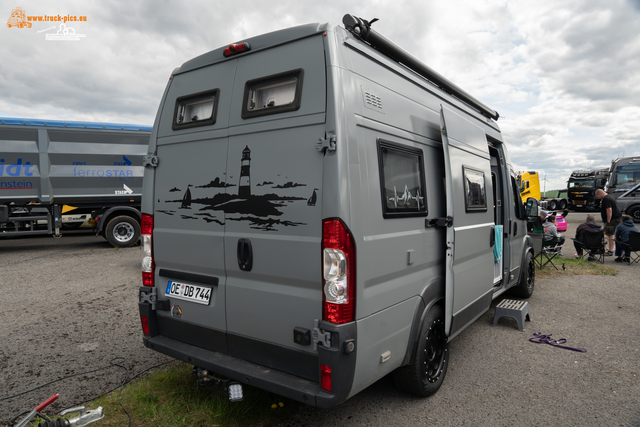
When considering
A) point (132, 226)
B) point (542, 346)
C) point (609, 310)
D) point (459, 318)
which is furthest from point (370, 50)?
point (132, 226)

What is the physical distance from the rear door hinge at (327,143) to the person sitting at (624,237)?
9.95 meters

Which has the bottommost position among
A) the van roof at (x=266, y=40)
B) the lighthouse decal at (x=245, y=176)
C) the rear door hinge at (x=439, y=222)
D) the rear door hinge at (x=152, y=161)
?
the rear door hinge at (x=439, y=222)

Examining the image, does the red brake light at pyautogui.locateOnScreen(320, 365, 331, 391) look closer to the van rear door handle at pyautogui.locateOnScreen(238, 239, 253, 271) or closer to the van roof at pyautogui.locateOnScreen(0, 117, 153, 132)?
the van rear door handle at pyautogui.locateOnScreen(238, 239, 253, 271)

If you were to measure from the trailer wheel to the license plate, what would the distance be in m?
8.60

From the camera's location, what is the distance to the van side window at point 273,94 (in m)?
2.53

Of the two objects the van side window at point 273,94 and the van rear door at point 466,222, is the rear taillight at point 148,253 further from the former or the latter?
the van rear door at point 466,222

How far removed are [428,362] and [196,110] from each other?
9.12 ft

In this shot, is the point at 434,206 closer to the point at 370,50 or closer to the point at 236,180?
the point at 370,50

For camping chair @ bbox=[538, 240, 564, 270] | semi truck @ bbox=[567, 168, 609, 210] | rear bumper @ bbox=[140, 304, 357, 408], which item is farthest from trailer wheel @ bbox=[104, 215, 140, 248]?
semi truck @ bbox=[567, 168, 609, 210]

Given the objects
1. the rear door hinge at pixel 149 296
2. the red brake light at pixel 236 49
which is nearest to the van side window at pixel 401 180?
the red brake light at pixel 236 49

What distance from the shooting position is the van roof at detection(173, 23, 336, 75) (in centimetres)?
250

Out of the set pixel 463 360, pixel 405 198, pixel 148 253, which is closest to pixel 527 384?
pixel 463 360

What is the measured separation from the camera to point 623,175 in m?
20.9

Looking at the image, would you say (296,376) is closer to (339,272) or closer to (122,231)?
(339,272)
